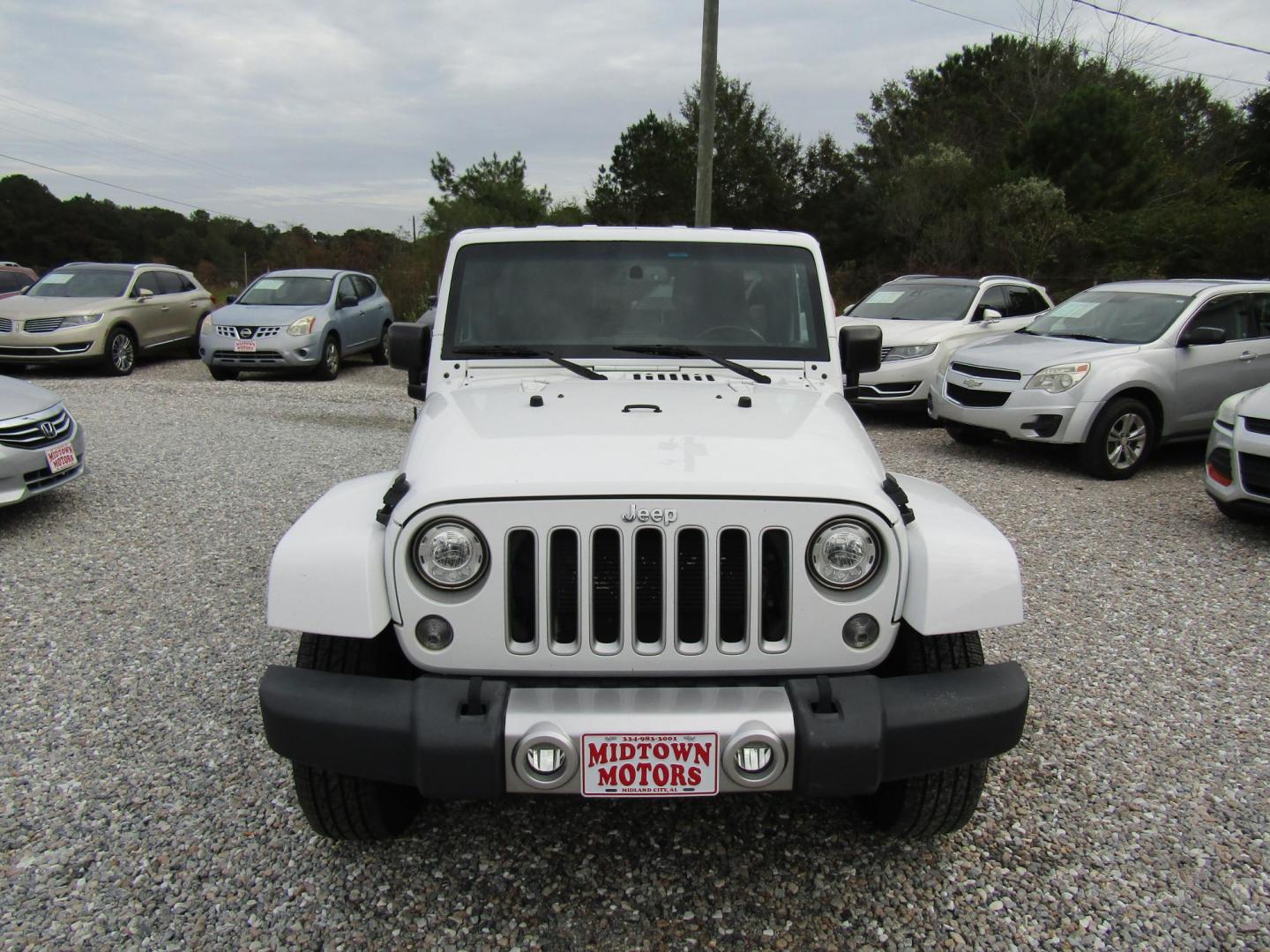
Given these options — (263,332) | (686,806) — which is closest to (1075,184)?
(263,332)

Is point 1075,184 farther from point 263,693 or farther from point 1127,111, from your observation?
point 263,693

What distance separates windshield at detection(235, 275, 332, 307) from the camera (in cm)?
1461

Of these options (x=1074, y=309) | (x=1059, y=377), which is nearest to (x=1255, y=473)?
(x=1059, y=377)

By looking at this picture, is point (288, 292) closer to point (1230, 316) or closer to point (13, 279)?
point (13, 279)

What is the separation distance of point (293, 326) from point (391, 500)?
12.2m

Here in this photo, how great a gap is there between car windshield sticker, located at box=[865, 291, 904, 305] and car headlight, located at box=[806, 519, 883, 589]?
1033cm

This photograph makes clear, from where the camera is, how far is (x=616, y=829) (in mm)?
2988

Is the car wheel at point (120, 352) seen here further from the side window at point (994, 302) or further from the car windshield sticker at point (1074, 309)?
the car windshield sticker at point (1074, 309)

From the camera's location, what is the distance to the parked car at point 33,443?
19.3 ft

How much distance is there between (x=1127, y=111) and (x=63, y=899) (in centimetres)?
2630

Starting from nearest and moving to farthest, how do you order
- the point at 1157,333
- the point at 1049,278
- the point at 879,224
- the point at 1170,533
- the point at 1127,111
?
the point at 1170,533 < the point at 1157,333 < the point at 1049,278 < the point at 1127,111 < the point at 879,224

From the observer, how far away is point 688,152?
38.6 meters

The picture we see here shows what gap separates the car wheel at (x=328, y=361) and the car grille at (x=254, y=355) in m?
0.62

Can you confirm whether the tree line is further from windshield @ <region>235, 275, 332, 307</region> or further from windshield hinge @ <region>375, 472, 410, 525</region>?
windshield hinge @ <region>375, 472, 410, 525</region>
